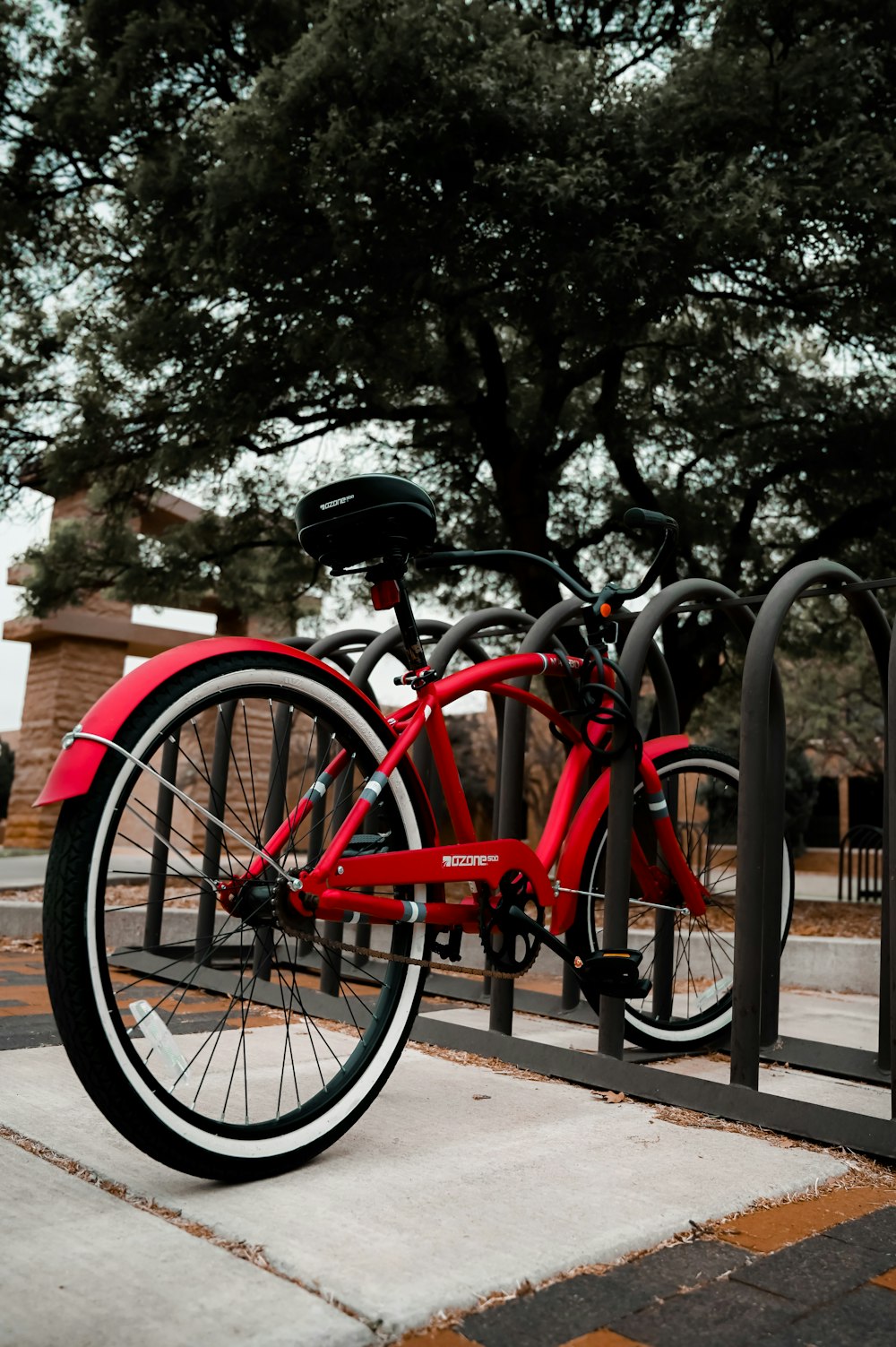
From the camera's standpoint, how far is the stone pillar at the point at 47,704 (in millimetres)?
16188

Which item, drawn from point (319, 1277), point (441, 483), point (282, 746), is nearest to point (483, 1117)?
point (319, 1277)

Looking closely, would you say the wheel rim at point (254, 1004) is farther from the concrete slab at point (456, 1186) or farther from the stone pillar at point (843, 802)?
the stone pillar at point (843, 802)

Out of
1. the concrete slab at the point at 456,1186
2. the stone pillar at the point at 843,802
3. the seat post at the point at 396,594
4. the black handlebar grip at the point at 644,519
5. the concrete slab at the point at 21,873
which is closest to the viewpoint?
the concrete slab at the point at 456,1186

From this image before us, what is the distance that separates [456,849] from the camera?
238cm

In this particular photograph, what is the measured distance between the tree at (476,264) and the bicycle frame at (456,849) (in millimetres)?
4679

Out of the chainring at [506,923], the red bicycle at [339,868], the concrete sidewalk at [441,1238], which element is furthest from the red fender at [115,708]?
the chainring at [506,923]

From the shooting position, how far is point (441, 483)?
34.1 feet

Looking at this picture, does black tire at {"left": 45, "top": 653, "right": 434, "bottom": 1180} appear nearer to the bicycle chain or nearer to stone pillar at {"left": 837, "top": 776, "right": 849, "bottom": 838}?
the bicycle chain

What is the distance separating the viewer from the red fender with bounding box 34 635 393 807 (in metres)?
1.81

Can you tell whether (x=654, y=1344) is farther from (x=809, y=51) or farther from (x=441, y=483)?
(x=441, y=483)

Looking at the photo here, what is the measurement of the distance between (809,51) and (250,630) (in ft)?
42.7

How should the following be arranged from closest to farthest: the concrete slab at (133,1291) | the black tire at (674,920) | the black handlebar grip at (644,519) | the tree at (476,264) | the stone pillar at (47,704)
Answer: the concrete slab at (133,1291)
the black handlebar grip at (644,519)
the black tire at (674,920)
the tree at (476,264)
the stone pillar at (47,704)

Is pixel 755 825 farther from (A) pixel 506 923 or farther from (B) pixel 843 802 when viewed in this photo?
(B) pixel 843 802

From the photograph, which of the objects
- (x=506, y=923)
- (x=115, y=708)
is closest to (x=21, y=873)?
(x=506, y=923)
